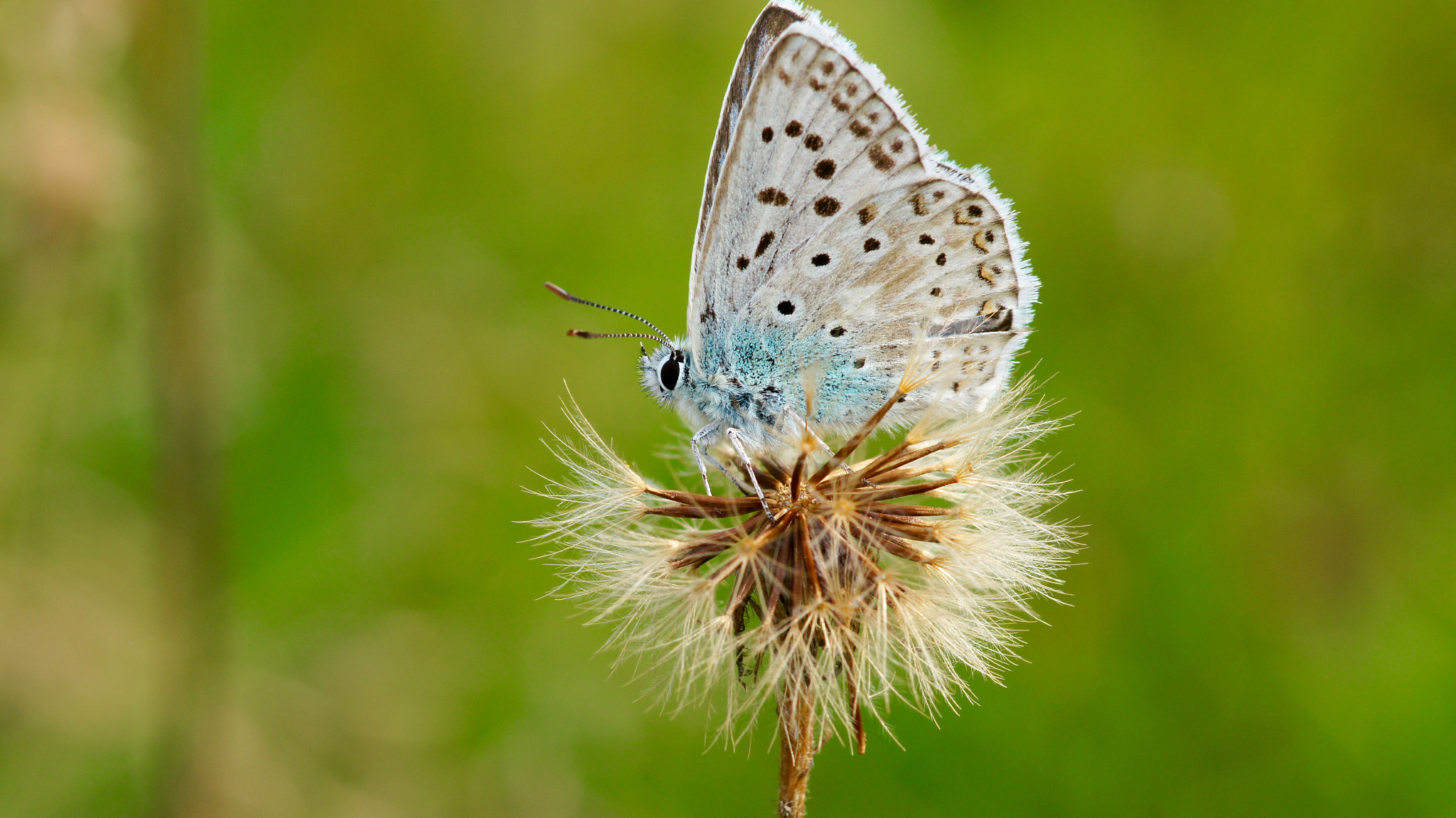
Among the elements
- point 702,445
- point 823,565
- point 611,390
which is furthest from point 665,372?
point 611,390

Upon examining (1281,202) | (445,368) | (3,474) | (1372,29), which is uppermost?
(1372,29)

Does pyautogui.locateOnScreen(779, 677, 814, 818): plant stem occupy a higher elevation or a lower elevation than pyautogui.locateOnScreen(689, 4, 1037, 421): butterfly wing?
lower

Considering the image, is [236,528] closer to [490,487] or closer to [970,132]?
[490,487]

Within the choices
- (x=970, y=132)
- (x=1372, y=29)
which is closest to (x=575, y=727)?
(x=970, y=132)

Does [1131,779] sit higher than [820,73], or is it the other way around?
[820,73]

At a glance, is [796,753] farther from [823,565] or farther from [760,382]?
[760,382]

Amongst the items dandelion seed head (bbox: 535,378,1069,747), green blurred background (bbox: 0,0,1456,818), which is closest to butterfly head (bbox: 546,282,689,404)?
dandelion seed head (bbox: 535,378,1069,747)

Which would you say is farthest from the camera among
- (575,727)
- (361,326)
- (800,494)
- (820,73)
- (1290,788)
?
(361,326)

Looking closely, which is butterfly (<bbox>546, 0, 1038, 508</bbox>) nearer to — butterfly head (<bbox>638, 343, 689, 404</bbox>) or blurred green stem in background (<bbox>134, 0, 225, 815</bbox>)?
butterfly head (<bbox>638, 343, 689, 404</bbox>)
